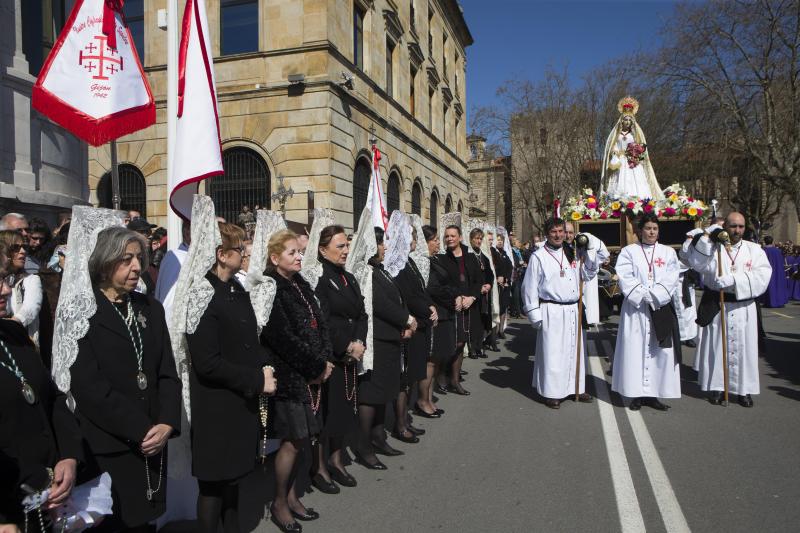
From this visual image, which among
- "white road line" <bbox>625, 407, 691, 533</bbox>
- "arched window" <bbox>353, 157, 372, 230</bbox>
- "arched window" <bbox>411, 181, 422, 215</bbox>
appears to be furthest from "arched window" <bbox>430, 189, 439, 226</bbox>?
"white road line" <bbox>625, 407, 691, 533</bbox>

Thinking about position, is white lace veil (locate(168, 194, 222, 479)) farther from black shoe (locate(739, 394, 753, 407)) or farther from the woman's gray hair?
black shoe (locate(739, 394, 753, 407))

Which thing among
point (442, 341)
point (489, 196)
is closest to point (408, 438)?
point (442, 341)

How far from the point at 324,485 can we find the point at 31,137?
19.0 feet

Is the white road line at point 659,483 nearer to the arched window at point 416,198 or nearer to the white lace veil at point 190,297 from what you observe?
the white lace veil at point 190,297

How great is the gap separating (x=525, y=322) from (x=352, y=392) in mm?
10140

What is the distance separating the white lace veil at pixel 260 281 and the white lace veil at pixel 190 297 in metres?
0.41

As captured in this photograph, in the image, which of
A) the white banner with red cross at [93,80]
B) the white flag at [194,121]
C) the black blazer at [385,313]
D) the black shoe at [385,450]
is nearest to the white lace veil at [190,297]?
the white flag at [194,121]

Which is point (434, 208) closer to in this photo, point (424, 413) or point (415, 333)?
point (424, 413)

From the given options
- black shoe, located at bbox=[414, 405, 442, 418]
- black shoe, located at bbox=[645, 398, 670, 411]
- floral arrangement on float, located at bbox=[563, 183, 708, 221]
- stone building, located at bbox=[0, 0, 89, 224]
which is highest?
stone building, located at bbox=[0, 0, 89, 224]

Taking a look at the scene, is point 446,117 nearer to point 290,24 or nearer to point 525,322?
point 290,24

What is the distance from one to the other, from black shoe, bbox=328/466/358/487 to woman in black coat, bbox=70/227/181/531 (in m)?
1.77

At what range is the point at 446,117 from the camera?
31719 mm

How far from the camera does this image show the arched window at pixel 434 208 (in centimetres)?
2809

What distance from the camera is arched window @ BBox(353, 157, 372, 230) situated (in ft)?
58.6
